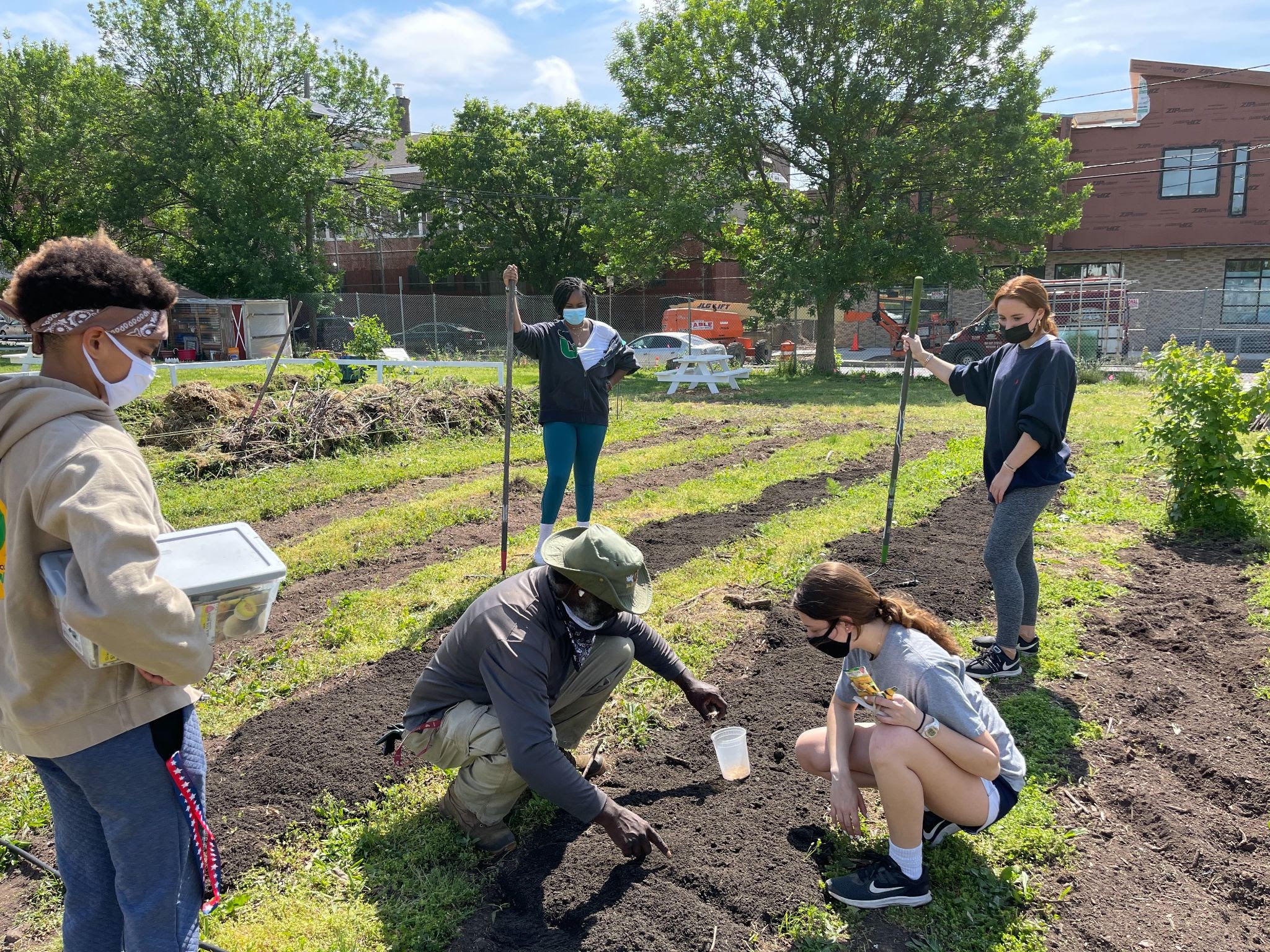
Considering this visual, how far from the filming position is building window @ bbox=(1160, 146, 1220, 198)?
97.9 feet

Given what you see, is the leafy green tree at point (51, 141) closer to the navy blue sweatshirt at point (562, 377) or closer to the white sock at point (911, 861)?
the navy blue sweatshirt at point (562, 377)

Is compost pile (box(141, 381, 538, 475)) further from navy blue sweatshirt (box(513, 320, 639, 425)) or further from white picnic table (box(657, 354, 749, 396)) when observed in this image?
white picnic table (box(657, 354, 749, 396))

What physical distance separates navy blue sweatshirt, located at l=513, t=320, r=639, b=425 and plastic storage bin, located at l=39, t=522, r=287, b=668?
3.57 metres

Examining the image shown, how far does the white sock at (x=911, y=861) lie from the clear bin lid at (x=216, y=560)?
214cm

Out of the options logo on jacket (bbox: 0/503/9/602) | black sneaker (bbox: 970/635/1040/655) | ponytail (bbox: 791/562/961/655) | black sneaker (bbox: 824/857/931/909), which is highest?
logo on jacket (bbox: 0/503/9/602)

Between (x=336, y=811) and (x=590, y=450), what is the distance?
123 inches

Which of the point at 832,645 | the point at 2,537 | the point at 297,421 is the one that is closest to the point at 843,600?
the point at 832,645

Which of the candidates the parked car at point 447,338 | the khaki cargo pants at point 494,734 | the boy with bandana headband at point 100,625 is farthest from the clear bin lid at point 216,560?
the parked car at point 447,338

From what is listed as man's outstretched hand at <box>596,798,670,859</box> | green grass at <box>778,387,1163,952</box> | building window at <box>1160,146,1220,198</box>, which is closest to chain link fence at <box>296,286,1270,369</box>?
building window at <box>1160,146,1220,198</box>

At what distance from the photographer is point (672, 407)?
15.7 meters

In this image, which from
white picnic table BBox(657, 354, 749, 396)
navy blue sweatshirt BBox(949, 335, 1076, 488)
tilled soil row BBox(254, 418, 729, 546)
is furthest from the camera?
white picnic table BBox(657, 354, 749, 396)

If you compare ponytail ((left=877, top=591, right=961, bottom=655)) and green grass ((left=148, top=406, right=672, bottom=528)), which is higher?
ponytail ((left=877, top=591, right=961, bottom=655))

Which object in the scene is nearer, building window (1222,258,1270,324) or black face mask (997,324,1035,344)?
black face mask (997,324,1035,344)

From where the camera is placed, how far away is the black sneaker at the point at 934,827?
3.05 metres
